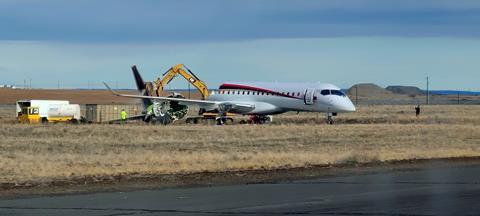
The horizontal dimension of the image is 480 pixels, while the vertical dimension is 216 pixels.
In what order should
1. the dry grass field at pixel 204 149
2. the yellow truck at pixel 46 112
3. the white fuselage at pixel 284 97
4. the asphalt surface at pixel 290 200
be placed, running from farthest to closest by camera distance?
the yellow truck at pixel 46 112 → the white fuselage at pixel 284 97 → the dry grass field at pixel 204 149 → the asphalt surface at pixel 290 200

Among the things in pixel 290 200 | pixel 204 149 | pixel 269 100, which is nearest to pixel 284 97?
pixel 269 100

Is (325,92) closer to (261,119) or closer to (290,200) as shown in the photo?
(261,119)

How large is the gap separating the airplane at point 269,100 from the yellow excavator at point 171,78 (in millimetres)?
2542

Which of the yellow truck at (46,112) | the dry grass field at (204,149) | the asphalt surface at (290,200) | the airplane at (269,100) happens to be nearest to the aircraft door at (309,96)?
the airplane at (269,100)

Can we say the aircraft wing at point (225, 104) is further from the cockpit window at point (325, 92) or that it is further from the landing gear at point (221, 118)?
the cockpit window at point (325, 92)

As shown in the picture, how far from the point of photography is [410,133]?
4359cm

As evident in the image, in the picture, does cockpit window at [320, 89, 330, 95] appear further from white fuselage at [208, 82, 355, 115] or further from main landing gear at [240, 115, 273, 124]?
main landing gear at [240, 115, 273, 124]

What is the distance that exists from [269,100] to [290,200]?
4355 cm

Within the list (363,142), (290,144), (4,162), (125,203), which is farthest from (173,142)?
(125,203)

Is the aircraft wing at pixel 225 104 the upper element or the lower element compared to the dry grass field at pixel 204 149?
upper

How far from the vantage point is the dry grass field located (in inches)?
892

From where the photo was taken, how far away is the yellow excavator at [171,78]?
65.0 m

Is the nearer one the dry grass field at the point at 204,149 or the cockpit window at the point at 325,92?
the dry grass field at the point at 204,149

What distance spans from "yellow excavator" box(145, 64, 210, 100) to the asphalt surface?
4633 cm
